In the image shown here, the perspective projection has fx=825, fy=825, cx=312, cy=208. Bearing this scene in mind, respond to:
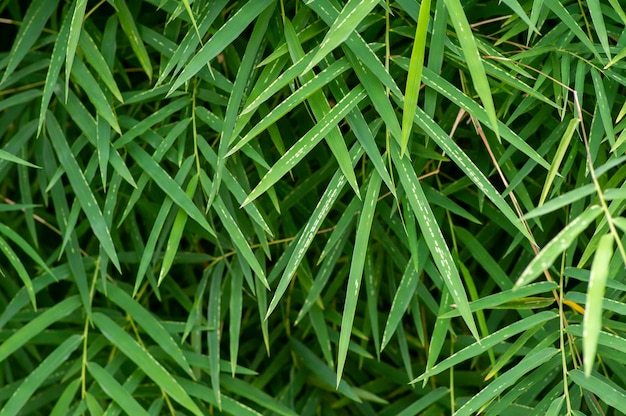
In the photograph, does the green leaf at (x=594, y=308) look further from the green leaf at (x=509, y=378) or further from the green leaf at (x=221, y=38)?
the green leaf at (x=221, y=38)

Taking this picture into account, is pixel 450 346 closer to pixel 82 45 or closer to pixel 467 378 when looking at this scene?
pixel 467 378

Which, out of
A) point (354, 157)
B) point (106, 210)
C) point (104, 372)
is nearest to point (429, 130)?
point (354, 157)

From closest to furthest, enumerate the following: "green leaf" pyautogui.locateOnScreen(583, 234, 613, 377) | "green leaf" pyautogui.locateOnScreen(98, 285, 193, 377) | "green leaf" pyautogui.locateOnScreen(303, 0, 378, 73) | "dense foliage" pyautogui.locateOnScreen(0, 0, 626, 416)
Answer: "green leaf" pyautogui.locateOnScreen(583, 234, 613, 377) < "green leaf" pyautogui.locateOnScreen(303, 0, 378, 73) < "dense foliage" pyautogui.locateOnScreen(0, 0, 626, 416) < "green leaf" pyautogui.locateOnScreen(98, 285, 193, 377)

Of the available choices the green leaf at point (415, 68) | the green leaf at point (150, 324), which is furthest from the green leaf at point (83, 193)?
the green leaf at point (415, 68)

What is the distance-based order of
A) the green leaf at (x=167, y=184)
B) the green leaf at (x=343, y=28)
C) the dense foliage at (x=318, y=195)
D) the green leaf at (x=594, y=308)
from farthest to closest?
the green leaf at (x=167, y=184) < the dense foliage at (x=318, y=195) < the green leaf at (x=343, y=28) < the green leaf at (x=594, y=308)

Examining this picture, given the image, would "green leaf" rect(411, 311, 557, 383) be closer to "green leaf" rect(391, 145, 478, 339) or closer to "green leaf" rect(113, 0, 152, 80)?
"green leaf" rect(391, 145, 478, 339)

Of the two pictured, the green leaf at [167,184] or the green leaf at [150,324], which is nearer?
the green leaf at [167,184]

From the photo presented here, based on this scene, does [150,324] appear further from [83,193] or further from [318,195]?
[318,195]

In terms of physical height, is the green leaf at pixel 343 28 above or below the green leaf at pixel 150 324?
above

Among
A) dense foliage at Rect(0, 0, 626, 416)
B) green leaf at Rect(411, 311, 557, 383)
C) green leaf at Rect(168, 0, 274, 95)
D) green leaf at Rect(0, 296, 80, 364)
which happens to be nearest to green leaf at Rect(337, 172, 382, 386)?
dense foliage at Rect(0, 0, 626, 416)
